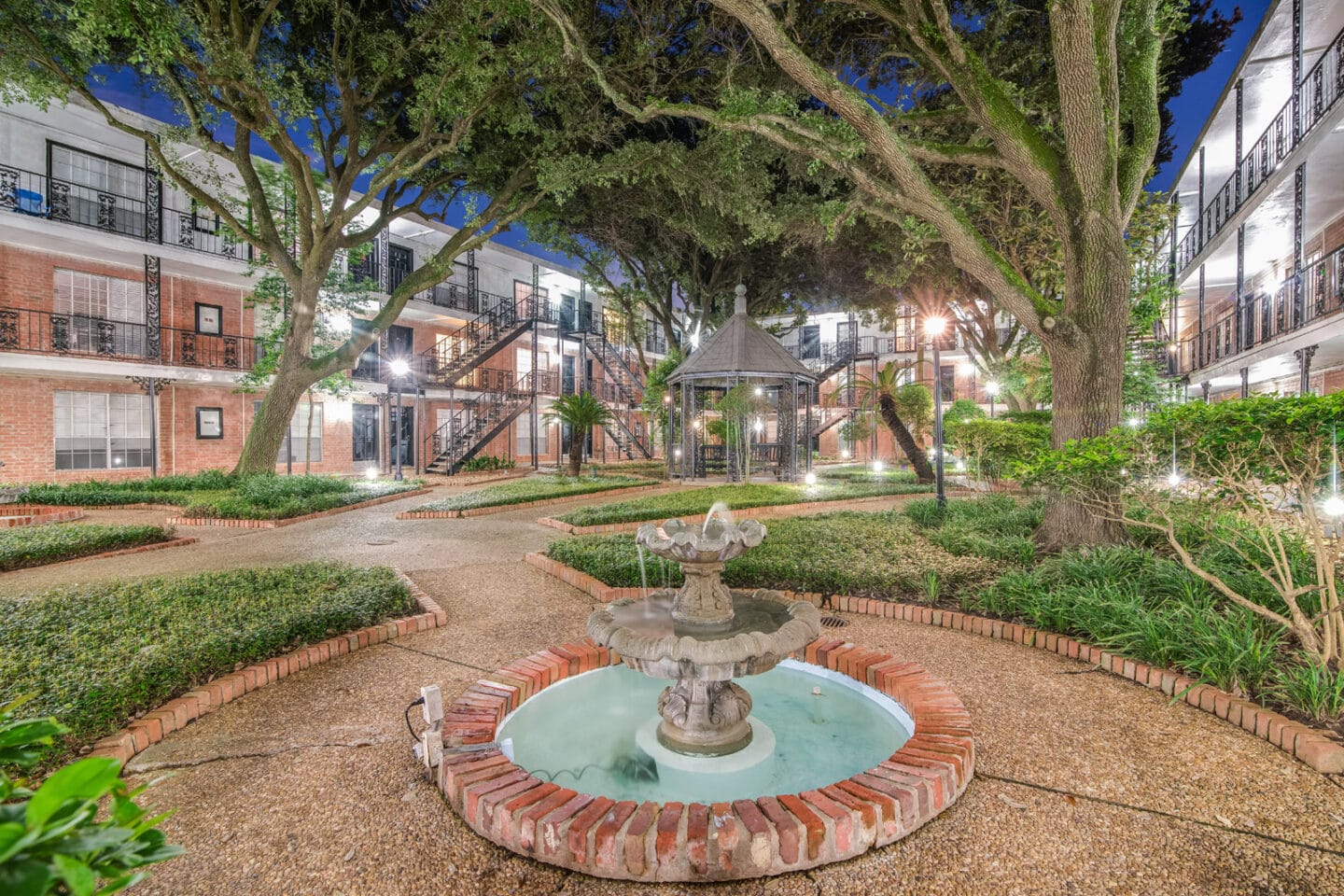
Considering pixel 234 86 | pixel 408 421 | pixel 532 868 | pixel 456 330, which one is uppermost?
pixel 234 86

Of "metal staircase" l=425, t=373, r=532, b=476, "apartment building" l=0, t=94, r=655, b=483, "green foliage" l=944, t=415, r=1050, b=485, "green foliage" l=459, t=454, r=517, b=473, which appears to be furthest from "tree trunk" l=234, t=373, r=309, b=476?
"green foliage" l=944, t=415, r=1050, b=485

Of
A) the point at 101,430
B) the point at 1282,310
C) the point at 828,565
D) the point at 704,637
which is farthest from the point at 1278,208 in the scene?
the point at 101,430

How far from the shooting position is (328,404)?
65.2 feet

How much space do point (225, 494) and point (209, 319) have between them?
8.66 m

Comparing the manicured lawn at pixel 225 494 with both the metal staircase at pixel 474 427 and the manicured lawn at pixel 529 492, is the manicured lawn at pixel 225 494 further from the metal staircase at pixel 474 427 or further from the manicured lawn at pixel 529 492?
the metal staircase at pixel 474 427

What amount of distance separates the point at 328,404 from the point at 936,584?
20125 millimetres

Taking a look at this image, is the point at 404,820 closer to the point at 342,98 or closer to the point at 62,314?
the point at 342,98

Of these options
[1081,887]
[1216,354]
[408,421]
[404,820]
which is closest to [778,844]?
[1081,887]

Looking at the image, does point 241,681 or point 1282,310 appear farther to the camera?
point 1282,310

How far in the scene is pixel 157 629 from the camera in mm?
4027

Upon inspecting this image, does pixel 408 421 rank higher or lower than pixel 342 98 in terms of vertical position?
lower

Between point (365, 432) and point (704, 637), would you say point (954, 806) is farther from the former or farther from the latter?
point (365, 432)

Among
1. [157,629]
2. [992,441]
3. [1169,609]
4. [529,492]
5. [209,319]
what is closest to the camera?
[157,629]

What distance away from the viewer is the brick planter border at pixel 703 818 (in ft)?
7.11
